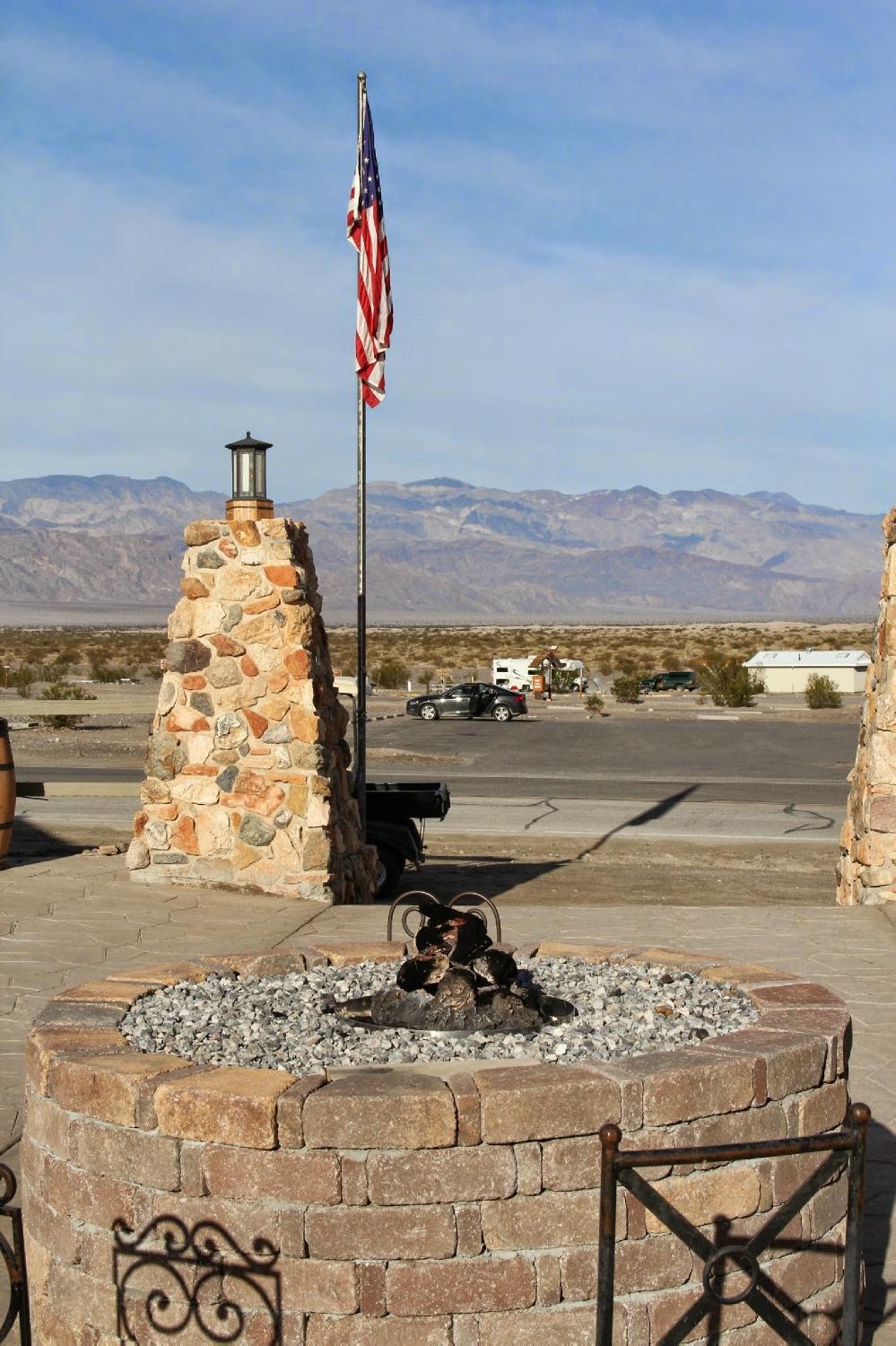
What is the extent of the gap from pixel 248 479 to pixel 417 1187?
773 cm

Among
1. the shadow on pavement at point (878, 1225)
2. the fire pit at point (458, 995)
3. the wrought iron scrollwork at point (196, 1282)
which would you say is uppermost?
the fire pit at point (458, 995)

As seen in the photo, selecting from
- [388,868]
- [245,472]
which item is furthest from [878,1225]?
[388,868]

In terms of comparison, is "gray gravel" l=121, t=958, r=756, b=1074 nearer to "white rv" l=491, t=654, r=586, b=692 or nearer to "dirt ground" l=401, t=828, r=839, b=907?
"dirt ground" l=401, t=828, r=839, b=907

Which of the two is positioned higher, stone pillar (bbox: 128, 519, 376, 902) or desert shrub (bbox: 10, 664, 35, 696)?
stone pillar (bbox: 128, 519, 376, 902)

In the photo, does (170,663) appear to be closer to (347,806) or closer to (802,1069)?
(347,806)

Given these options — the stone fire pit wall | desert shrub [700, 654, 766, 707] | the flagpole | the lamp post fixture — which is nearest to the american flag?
the flagpole

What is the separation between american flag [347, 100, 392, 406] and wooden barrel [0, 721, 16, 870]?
4.21 m

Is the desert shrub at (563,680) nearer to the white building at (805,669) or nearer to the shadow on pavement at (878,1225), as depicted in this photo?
the white building at (805,669)

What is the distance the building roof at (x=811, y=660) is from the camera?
49.3 metres

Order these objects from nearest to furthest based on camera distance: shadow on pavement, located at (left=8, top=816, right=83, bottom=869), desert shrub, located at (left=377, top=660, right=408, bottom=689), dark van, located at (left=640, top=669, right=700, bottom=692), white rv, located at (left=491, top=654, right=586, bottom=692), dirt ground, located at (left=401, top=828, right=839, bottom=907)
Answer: dirt ground, located at (left=401, top=828, right=839, bottom=907) < shadow on pavement, located at (left=8, top=816, right=83, bottom=869) < white rv, located at (left=491, top=654, right=586, bottom=692) < dark van, located at (left=640, top=669, right=700, bottom=692) < desert shrub, located at (left=377, top=660, right=408, bottom=689)

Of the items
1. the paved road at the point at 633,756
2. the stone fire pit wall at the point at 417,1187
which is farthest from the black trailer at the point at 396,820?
the paved road at the point at 633,756

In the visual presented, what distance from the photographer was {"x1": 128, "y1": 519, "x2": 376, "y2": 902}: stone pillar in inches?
425

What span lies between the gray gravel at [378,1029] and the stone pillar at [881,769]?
522 centimetres

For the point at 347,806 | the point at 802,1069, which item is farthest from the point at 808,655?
the point at 802,1069
